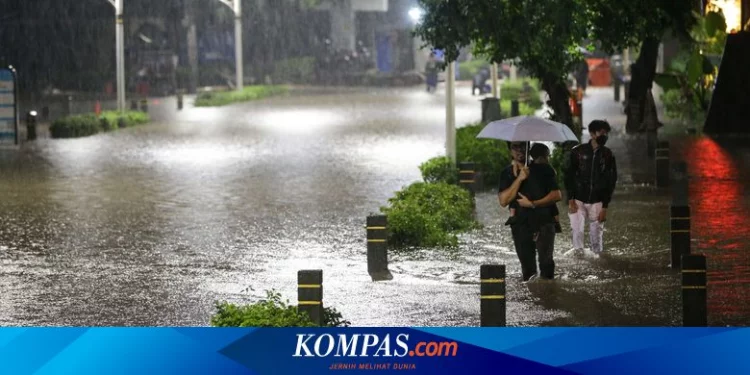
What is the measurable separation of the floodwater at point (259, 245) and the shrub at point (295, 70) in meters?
42.3

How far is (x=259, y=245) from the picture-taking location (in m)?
18.2

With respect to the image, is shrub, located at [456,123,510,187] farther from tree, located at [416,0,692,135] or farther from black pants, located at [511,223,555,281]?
black pants, located at [511,223,555,281]

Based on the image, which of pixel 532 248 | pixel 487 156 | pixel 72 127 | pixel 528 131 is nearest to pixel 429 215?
pixel 528 131

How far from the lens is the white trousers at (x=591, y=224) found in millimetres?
16609

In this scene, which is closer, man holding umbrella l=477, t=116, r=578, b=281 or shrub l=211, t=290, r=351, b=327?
shrub l=211, t=290, r=351, b=327

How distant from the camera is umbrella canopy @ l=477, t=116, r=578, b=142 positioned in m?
15.5

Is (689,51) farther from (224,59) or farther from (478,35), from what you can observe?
(224,59)

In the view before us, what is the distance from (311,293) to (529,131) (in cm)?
469

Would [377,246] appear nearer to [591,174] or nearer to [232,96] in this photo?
[591,174]

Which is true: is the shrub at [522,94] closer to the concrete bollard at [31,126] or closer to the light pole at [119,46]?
the light pole at [119,46]

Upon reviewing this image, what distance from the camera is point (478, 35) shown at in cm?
2266

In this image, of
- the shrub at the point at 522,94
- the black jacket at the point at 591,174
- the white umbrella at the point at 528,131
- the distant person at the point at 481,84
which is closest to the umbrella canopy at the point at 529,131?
the white umbrella at the point at 528,131

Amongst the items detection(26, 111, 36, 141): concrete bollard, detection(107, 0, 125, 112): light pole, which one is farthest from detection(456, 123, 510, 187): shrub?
detection(107, 0, 125, 112): light pole

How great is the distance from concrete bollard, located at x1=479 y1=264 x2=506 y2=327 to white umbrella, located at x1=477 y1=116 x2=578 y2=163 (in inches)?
147
